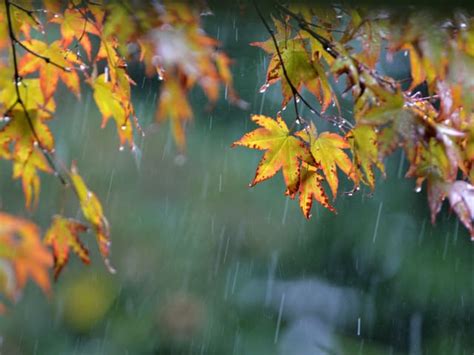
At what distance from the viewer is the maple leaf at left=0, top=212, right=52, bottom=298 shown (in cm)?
87

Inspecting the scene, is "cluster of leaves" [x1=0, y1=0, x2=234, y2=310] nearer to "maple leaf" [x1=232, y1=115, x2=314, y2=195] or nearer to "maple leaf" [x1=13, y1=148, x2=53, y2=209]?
"maple leaf" [x1=13, y1=148, x2=53, y2=209]

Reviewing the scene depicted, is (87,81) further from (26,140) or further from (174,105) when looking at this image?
(174,105)

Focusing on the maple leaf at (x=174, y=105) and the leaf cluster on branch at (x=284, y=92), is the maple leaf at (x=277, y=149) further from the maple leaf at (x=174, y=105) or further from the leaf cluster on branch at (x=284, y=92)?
the maple leaf at (x=174, y=105)

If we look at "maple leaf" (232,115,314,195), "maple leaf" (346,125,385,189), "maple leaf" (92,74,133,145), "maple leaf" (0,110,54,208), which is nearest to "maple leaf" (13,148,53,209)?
"maple leaf" (0,110,54,208)

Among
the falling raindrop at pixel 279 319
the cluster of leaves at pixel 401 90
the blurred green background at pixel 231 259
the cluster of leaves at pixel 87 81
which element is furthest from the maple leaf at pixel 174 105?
the falling raindrop at pixel 279 319

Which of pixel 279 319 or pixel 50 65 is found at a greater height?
pixel 50 65

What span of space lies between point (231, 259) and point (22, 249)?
2.17 metres

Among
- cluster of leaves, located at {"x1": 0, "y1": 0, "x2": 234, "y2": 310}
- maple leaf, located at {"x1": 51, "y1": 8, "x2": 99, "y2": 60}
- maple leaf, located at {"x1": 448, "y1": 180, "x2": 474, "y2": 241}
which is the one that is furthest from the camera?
maple leaf, located at {"x1": 51, "y1": 8, "x2": 99, "y2": 60}

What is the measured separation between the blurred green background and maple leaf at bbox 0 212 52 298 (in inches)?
74.1

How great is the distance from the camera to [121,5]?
2.21ft

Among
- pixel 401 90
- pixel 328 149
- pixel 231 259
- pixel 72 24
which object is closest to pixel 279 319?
pixel 231 259

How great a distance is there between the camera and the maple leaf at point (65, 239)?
0.84m

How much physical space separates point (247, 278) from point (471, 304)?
1108 millimetres

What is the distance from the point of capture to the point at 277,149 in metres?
0.98
